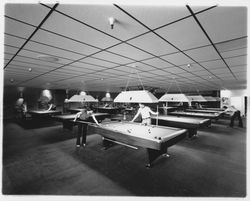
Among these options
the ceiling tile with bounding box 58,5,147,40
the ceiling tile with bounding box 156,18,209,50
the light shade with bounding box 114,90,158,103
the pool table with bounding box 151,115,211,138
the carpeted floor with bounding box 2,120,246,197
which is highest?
the ceiling tile with bounding box 156,18,209,50

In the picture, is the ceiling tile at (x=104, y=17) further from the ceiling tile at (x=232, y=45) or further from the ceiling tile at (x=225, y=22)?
the ceiling tile at (x=232, y=45)

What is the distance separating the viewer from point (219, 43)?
2.53 m

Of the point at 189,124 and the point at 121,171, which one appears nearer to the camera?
the point at 121,171

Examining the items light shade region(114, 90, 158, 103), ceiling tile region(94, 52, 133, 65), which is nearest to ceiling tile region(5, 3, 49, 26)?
ceiling tile region(94, 52, 133, 65)

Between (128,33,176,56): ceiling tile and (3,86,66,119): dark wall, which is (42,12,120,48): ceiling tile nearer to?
(128,33,176,56): ceiling tile

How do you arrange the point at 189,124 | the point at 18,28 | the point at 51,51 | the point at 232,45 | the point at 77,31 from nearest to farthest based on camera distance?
the point at 18,28 → the point at 77,31 → the point at 232,45 → the point at 51,51 → the point at 189,124

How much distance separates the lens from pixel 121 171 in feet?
10.2

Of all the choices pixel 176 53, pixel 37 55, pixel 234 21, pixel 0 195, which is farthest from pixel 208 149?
pixel 37 55

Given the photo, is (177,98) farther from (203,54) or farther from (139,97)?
(139,97)

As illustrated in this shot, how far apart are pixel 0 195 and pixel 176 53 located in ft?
13.9

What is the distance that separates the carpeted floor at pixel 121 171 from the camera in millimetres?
2475

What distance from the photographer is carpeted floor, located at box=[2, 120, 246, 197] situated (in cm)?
247

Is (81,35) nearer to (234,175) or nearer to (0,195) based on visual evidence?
(0,195)

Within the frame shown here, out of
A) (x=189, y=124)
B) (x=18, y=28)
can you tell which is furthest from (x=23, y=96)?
(x=189, y=124)
